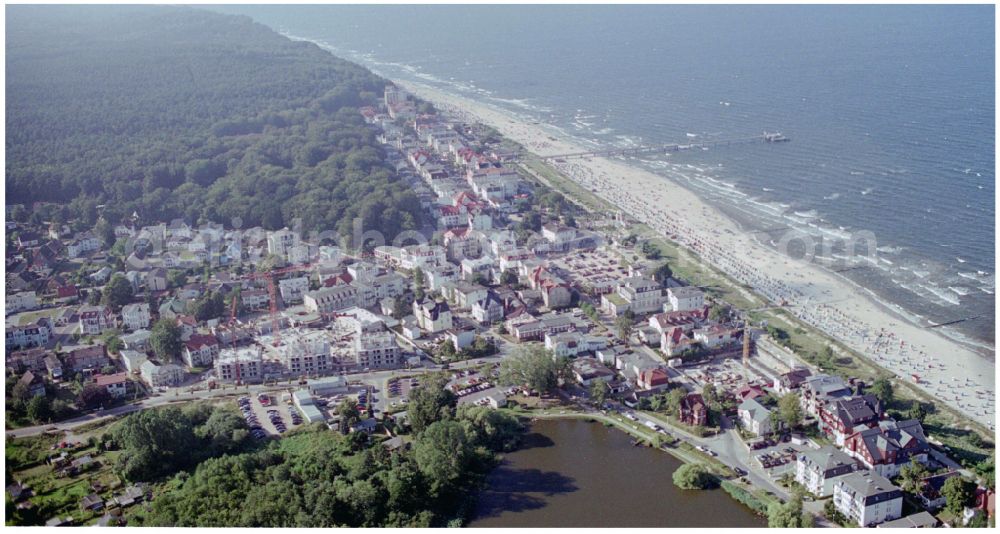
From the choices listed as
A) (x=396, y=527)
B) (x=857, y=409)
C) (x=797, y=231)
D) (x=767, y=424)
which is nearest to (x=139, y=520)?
(x=396, y=527)

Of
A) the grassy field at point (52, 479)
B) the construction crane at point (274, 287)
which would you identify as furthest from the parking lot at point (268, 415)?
the construction crane at point (274, 287)

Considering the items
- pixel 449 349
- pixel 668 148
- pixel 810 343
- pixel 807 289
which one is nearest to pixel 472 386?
pixel 449 349

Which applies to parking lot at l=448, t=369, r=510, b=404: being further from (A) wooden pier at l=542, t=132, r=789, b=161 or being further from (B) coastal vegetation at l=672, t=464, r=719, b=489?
(A) wooden pier at l=542, t=132, r=789, b=161

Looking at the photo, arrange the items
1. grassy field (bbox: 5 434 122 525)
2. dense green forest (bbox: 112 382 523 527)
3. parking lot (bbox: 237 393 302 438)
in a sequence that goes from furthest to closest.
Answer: parking lot (bbox: 237 393 302 438), grassy field (bbox: 5 434 122 525), dense green forest (bbox: 112 382 523 527)

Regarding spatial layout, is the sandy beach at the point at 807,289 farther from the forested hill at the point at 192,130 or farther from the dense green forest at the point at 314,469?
the dense green forest at the point at 314,469

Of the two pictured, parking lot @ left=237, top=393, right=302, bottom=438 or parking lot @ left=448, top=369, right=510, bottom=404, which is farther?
parking lot @ left=448, top=369, right=510, bottom=404

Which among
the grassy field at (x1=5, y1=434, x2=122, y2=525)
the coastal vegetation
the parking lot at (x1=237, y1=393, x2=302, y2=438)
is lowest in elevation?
the grassy field at (x1=5, y1=434, x2=122, y2=525)

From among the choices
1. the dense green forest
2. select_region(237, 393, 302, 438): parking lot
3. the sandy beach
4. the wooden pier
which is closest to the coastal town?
select_region(237, 393, 302, 438): parking lot
